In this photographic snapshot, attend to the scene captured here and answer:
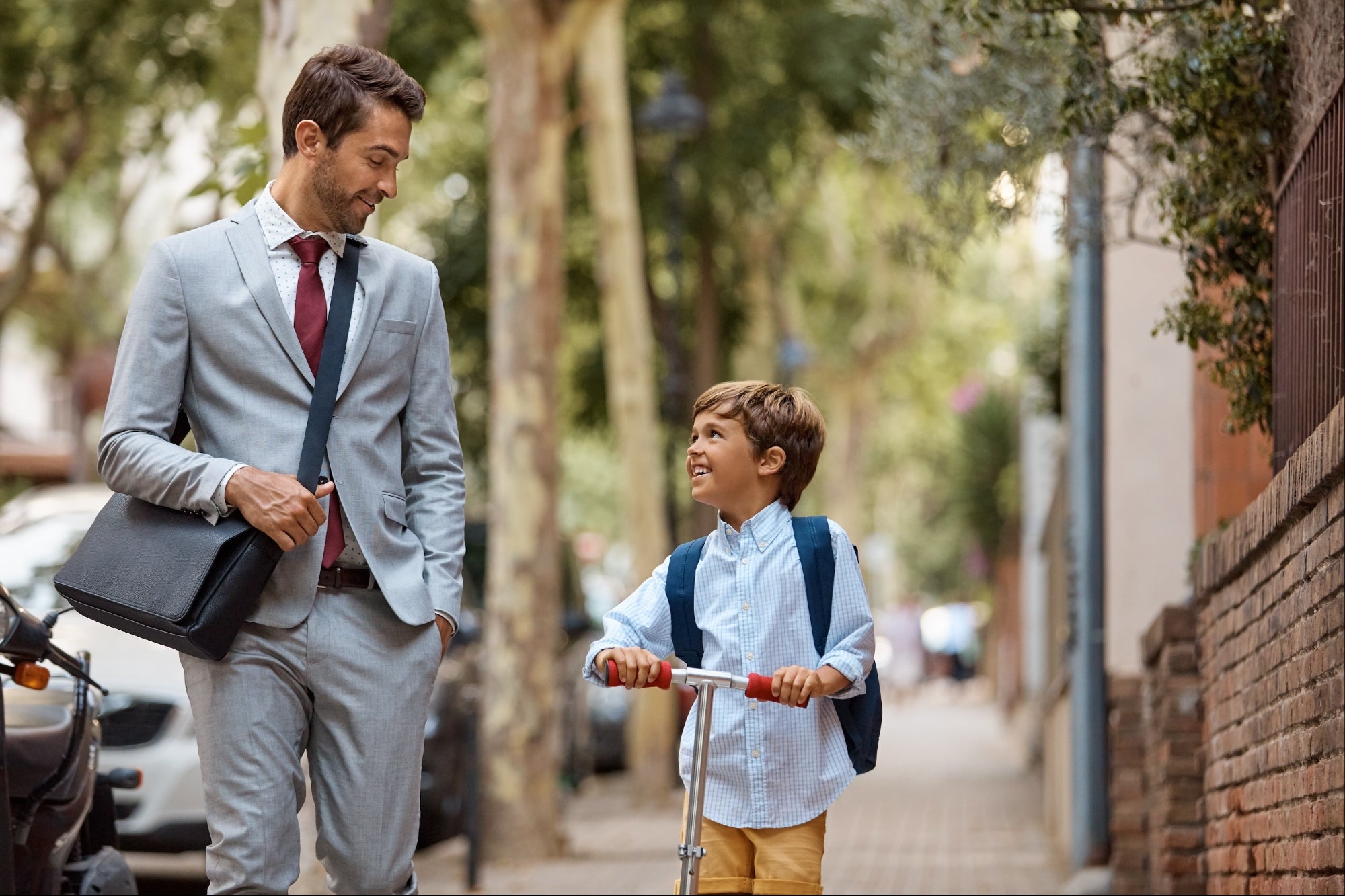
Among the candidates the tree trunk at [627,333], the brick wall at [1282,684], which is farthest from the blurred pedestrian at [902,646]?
the brick wall at [1282,684]

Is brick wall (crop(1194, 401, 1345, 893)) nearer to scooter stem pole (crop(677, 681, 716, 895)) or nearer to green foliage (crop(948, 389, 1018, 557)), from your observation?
scooter stem pole (crop(677, 681, 716, 895))

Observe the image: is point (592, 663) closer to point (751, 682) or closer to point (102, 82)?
Answer: point (751, 682)

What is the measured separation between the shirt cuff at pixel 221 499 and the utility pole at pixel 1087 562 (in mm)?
5868

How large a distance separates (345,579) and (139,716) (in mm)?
5333

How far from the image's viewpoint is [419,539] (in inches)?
161

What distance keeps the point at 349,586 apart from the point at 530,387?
7.64m

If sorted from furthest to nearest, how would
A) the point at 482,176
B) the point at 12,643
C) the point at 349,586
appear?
1. the point at 482,176
2. the point at 12,643
3. the point at 349,586

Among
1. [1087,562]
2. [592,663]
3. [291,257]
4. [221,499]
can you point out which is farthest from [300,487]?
[1087,562]

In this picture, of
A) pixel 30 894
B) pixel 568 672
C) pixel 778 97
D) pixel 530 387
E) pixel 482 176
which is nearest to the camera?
pixel 30 894

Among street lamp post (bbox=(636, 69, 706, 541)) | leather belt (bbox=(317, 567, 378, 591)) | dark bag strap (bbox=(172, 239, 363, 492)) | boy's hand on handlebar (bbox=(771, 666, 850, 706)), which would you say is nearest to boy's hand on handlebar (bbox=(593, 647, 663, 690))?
boy's hand on handlebar (bbox=(771, 666, 850, 706))

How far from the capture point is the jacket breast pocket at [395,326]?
400cm

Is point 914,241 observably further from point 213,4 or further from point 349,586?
point 213,4

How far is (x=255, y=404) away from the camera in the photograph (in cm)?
387

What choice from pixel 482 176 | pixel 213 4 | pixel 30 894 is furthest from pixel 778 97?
pixel 30 894
